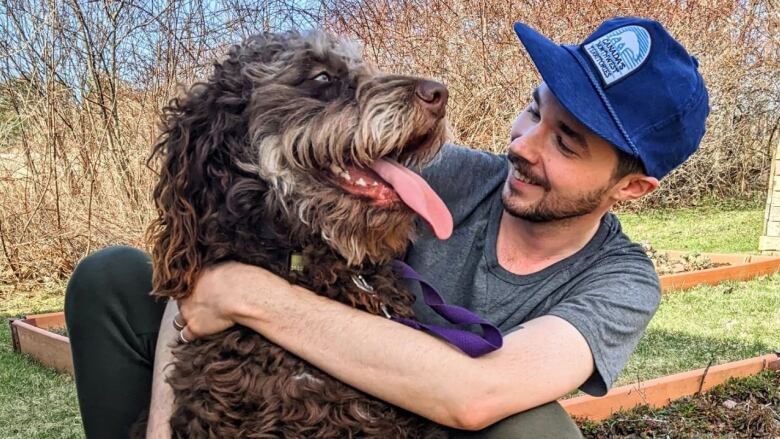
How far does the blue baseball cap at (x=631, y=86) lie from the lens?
2293 mm

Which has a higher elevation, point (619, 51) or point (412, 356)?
point (619, 51)

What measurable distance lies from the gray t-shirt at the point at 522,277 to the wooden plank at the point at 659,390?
119 cm

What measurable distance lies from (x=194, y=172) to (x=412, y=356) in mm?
784

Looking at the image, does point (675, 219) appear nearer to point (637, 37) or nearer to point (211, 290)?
point (637, 37)

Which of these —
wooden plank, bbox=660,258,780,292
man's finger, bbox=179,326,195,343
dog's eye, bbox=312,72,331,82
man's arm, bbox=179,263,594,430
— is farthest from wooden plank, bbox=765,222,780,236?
man's finger, bbox=179,326,195,343

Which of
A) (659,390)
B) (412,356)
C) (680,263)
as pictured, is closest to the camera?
(412,356)

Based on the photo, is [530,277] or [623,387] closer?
[530,277]

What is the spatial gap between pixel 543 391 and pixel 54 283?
6.05 metres

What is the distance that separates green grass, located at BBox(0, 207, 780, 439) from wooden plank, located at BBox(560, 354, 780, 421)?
0.35 m

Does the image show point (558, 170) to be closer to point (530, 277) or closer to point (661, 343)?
point (530, 277)

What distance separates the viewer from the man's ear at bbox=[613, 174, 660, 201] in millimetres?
2508

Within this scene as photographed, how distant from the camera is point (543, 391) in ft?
6.54

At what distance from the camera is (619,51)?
2.36 m

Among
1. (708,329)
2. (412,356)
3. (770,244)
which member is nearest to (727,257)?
(770,244)
